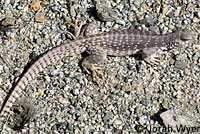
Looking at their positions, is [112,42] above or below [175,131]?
above

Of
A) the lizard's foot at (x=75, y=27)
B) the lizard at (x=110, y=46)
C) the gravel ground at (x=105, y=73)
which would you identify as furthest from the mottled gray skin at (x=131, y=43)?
the lizard's foot at (x=75, y=27)

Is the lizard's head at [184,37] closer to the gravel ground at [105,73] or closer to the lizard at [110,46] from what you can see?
the lizard at [110,46]

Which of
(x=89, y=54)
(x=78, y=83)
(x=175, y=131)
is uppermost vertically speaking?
(x=89, y=54)

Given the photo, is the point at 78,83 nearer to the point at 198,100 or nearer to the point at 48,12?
the point at 48,12

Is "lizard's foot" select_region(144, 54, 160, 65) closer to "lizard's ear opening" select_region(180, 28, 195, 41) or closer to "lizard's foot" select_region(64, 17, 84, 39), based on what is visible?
"lizard's ear opening" select_region(180, 28, 195, 41)

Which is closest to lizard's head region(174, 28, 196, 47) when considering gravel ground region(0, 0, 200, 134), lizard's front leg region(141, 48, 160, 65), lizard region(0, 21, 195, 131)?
lizard region(0, 21, 195, 131)

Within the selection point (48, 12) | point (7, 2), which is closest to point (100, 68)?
point (48, 12)

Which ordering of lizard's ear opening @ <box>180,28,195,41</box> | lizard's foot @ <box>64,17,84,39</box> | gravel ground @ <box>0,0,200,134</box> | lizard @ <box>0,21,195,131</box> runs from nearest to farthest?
gravel ground @ <box>0,0,200,134</box> < lizard @ <box>0,21,195,131</box> < lizard's ear opening @ <box>180,28,195,41</box> < lizard's foot @ <box>64,17,84,39</box>
